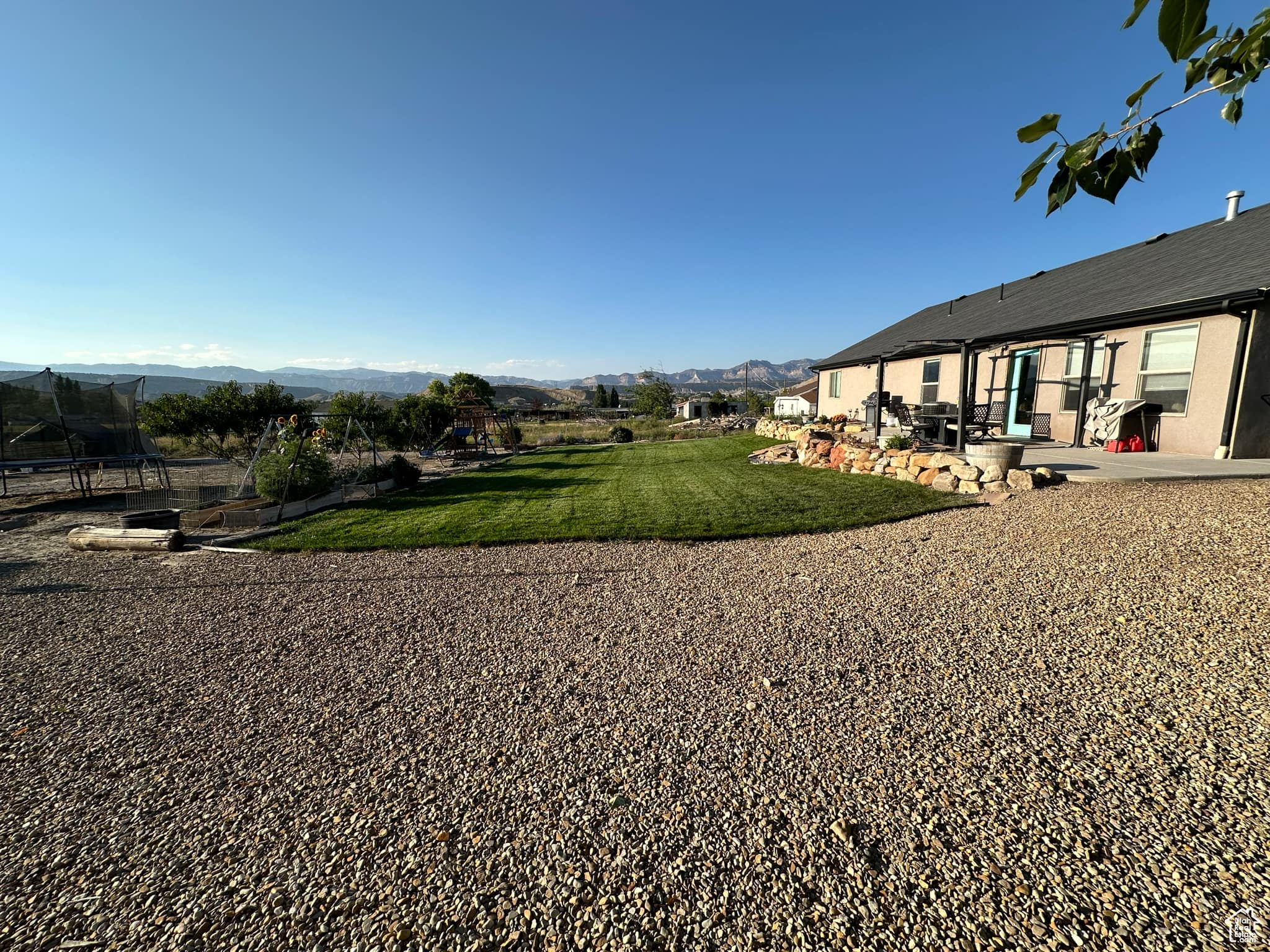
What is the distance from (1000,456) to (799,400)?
3629 cm

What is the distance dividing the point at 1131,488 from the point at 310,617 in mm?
10006

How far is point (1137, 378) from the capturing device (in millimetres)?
9414

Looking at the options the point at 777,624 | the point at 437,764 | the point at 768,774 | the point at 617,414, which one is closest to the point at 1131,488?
the point at 777,624

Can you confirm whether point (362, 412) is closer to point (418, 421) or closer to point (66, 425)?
point (418, 421)

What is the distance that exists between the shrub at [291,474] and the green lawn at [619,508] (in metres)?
0.75

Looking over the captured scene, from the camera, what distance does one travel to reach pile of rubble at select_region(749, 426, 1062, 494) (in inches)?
284

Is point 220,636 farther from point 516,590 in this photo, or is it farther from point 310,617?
point 516,590

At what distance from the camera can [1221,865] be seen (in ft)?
5.96

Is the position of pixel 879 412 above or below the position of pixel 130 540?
above

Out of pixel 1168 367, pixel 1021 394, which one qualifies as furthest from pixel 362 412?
pixel 1168 367

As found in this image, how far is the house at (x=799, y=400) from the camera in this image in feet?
133

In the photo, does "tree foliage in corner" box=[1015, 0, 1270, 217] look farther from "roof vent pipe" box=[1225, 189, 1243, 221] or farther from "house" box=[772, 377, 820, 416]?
"house" box=[772, 377, 820, 416]

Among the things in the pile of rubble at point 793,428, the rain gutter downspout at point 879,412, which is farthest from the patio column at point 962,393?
the pile of rubble at point 793,428

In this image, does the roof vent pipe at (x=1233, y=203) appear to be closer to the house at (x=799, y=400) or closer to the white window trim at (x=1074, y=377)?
the white window trim at (x=1074, y=377)
